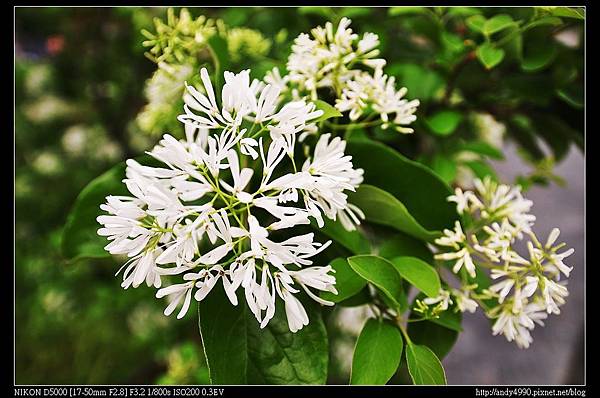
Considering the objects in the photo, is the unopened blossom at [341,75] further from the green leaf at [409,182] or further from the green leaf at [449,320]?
the green leaf at [449,320]

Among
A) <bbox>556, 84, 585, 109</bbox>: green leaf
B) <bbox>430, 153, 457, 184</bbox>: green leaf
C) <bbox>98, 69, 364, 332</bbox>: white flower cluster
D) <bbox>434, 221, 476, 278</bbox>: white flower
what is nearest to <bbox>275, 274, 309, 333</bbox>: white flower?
<bbox>98, 69, 364, 332</bbox>: white flower cluster

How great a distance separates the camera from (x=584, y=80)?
1.52 ft

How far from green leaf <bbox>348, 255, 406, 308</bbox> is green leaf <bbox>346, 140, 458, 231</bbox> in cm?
6

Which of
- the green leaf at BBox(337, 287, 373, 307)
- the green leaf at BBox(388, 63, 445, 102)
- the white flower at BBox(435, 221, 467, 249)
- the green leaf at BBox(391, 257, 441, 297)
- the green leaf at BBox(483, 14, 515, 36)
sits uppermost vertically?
the green leaf at BBox(483, 14, 515, 36)

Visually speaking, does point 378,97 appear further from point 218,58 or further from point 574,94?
point 574,94

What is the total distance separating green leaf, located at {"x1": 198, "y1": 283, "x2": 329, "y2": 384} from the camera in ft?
1.01

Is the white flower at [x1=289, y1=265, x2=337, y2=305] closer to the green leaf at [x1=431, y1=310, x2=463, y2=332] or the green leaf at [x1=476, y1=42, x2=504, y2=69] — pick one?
the green leaf at [x1=431, y1=310, x2=463, y2=332]

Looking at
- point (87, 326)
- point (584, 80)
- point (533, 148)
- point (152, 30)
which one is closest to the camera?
point (584, 80)

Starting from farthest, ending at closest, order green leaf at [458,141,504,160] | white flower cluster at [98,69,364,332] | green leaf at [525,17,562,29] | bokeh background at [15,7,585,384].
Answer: bokeh background at [15,7,585,384] → green leaf at [458,141,504,160] → green leaf at [525,17,562,29] → white flower cluster at [98,69,364,332]

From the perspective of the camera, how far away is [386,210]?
0.34 m

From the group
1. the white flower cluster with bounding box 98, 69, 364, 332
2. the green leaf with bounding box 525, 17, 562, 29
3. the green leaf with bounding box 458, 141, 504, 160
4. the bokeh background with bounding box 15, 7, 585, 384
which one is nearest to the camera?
the white flower cluster with bounding box 98, 69, 364, 332
